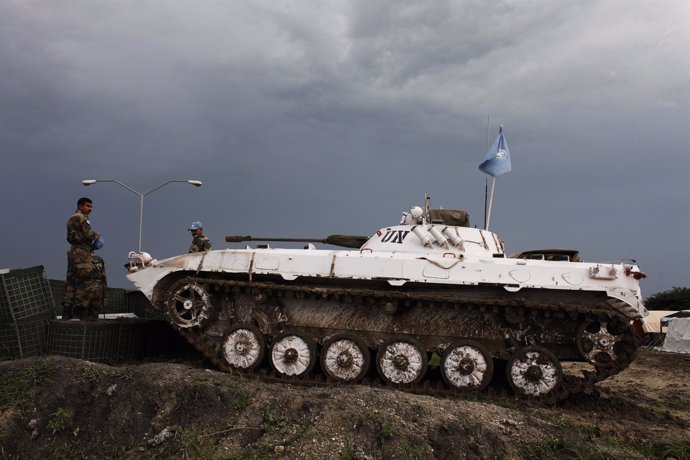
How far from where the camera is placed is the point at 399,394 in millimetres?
7871

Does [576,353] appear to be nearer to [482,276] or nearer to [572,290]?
[572,290]

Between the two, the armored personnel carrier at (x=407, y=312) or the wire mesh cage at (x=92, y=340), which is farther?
the wire mesh cage at (x=92, y=340)

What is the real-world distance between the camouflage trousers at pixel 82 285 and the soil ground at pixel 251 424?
298 centimetres

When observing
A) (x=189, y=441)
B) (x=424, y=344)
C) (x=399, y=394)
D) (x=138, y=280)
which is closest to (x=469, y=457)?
(x=399, y=394)

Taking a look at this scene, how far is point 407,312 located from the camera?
10.4 m

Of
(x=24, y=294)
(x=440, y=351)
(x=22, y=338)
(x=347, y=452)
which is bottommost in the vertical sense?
(x=347, y=452)

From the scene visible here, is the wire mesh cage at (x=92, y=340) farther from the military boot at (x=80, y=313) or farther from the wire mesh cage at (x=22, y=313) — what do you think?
the military boot at (x=80, y=313)

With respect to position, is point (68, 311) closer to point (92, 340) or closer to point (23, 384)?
point (92, 340)

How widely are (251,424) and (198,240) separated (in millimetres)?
8751

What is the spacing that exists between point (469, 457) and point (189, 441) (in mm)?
3137

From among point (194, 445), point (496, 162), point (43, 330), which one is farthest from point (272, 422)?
point (496, 162)

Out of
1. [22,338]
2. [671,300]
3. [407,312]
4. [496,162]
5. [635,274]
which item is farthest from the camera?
[671,300]

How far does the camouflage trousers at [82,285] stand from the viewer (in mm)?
11461

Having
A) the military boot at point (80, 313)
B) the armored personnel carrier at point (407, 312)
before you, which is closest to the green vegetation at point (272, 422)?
the armored personnel carrier at point (407, 312)
